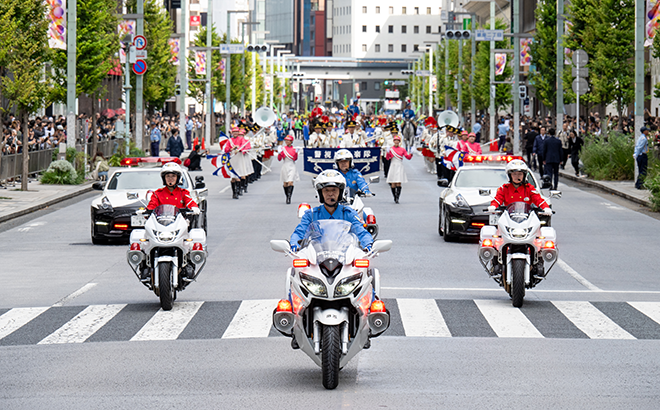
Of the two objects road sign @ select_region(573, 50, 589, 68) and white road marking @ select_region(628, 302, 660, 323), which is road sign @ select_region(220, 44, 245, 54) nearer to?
road sign @ select_region(573, 50, 589, 68)

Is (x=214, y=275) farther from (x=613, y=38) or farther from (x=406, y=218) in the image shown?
(x=613, y=38)

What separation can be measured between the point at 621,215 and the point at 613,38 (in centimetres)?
2144

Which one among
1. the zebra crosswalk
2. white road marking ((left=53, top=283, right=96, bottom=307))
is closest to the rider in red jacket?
the zebra crosswalk

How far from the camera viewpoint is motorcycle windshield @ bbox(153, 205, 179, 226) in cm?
1266

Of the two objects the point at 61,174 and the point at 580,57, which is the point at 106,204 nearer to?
the point at 61,174

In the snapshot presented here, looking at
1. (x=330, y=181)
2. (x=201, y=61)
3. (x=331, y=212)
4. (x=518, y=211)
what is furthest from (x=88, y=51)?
(x=330, y=181)

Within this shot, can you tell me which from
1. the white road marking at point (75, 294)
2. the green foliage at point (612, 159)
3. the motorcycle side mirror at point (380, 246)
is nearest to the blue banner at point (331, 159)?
the green foliage at point (612, 159)

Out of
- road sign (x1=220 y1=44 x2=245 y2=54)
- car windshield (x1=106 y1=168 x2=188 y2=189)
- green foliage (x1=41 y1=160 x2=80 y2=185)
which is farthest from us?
road sign (x1=220 y1=44 x2=245 y2=54)

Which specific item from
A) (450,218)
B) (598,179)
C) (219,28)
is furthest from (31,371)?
(219,28)

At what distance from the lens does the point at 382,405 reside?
25.8 feet

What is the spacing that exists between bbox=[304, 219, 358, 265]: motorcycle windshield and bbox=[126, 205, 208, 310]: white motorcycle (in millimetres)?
3862

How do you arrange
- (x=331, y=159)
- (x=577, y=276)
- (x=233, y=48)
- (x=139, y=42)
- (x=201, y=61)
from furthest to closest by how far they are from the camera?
(x=201, y=61) < (x=233, y=48) < (x=139, y=42) < (x=331, y=159) < (x=577, y=276)

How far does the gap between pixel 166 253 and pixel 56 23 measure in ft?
76.7

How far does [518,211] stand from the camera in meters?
13.2
